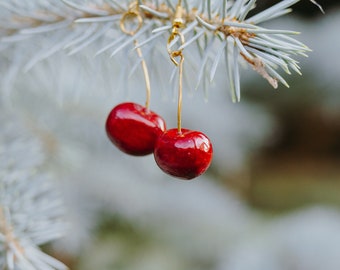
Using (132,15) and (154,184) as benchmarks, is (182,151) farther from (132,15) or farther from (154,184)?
(154,184)

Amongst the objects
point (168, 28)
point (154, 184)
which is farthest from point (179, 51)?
point (154, 184)

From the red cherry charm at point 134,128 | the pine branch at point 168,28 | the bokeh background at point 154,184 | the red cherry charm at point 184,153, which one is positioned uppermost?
the bokeh background at point 154,184

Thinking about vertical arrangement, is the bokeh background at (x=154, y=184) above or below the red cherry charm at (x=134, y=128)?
above

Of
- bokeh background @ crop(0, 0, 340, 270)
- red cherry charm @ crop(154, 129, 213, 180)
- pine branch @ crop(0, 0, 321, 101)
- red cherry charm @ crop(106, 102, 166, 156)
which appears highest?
bokeh background @ crop(0, 0, 340, 270)

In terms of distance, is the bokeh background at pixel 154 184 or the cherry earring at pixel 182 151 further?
the bokeh background at pixel 154 184
